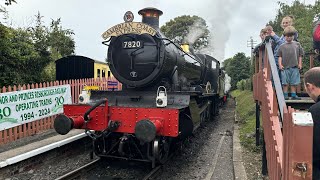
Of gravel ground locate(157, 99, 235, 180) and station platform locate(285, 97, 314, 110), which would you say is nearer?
station platform locate(285, 97, 314, 110)

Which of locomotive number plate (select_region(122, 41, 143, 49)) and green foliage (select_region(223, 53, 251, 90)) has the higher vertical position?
green foliage (select_region(223, 53, 251, 90))

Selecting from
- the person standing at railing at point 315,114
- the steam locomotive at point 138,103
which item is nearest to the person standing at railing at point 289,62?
the steam locomotive at point 138,103

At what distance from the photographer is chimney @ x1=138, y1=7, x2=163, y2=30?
255 inches

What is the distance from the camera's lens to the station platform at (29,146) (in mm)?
5820

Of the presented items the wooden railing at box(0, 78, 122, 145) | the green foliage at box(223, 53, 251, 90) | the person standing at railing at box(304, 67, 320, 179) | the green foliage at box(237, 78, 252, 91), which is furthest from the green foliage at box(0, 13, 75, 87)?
the green foliage at box(223, 53, 251, 90)

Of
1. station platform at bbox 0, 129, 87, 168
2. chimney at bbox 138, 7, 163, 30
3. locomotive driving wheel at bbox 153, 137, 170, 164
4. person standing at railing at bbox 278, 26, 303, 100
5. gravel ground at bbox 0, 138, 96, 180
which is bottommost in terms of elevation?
gravel ground at bbox 0, 138, 96, 180

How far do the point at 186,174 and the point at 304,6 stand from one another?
2167 centimetres

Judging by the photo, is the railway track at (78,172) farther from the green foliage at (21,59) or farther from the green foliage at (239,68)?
the green foliage at (239,68)

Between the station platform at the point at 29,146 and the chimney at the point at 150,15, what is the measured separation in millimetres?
3301

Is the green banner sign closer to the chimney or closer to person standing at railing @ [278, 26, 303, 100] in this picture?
the chimney

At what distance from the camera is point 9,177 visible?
5.58 m

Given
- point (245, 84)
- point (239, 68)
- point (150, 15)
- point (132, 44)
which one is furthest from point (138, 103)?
point (239, 68)

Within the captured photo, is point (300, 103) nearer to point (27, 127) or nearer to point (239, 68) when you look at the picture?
point (27, 127)

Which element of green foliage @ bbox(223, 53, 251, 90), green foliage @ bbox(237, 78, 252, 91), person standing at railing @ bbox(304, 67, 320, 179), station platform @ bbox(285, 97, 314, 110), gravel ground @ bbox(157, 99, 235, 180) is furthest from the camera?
green foliage @ bbox(223, 53, 251, 90)
